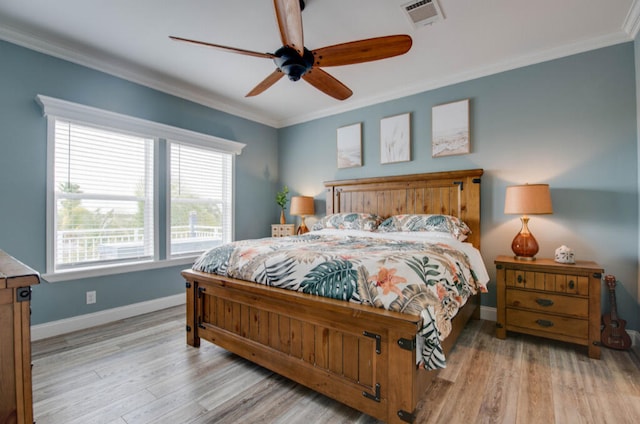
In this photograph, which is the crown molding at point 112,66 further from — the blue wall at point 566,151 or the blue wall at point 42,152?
the blue wall at point 566,151

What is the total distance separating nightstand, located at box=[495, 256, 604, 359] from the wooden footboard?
1338mm

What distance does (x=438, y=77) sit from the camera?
3406mm

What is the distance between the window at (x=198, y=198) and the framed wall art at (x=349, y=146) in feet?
5.22

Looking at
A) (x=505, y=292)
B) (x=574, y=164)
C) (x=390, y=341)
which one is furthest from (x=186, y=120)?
(x=574, y=164)

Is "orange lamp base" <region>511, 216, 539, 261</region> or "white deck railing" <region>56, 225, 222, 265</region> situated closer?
"orange lamp base" <region>511, 216, 539, 261</region>

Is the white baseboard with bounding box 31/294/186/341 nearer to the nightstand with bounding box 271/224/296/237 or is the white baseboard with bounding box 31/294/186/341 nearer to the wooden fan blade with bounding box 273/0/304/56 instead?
the nightstand with bounding box 271/224/296/237

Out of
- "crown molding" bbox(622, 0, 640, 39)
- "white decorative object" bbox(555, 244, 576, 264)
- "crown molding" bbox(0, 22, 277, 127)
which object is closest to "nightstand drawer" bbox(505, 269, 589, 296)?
"white decorative object" bbox(555, 244, 576, 264)

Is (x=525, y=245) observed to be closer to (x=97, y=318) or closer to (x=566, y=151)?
(x=566, y=151)

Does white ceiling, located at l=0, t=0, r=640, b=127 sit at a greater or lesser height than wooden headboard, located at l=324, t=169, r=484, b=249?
greater

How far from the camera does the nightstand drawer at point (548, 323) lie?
2.32m

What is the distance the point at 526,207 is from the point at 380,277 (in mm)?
1807

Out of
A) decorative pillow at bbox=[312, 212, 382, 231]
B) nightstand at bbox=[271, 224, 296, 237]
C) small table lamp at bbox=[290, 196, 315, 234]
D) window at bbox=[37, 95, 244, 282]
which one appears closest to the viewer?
window at bbox=[37, 95, 244, 282]

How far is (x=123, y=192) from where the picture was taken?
323cm

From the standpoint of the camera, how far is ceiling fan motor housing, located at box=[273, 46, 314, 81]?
1.96 meters
